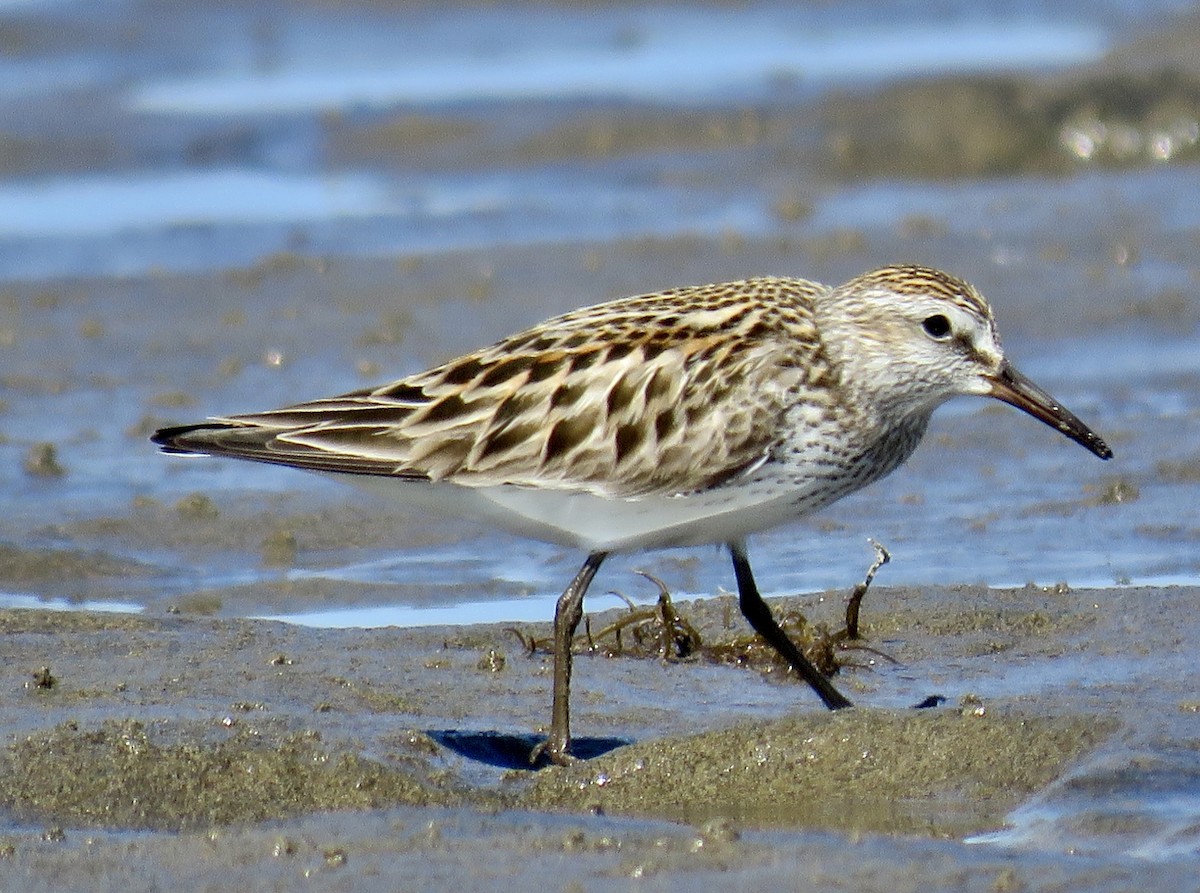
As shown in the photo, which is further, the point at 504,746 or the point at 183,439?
the point at 183,439

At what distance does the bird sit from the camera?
295 inches

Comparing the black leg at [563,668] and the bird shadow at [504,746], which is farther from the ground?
the black leg at [563,668]

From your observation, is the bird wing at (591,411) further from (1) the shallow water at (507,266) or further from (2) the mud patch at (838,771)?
(1) the shallow water at (507,266)

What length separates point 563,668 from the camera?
7551 millimetres

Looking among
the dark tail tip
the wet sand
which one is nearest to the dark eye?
the wet sand

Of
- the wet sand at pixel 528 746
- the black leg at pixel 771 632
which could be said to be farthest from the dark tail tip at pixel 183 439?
the black leg at pixel 771 632

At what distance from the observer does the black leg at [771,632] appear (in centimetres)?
791

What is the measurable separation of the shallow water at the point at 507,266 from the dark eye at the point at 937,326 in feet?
4.39

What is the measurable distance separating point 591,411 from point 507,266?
24.7 feet

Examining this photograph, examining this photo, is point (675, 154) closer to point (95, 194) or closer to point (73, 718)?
point (95, 194)

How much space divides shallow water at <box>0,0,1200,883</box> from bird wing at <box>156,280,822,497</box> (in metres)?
1.49

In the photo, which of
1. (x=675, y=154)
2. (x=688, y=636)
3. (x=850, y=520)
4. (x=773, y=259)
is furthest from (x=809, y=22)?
(x=688, y=636)

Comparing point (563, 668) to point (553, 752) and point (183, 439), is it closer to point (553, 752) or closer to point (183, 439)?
point (553, 752)

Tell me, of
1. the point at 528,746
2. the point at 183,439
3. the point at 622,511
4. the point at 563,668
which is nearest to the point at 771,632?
the point at 622,511
